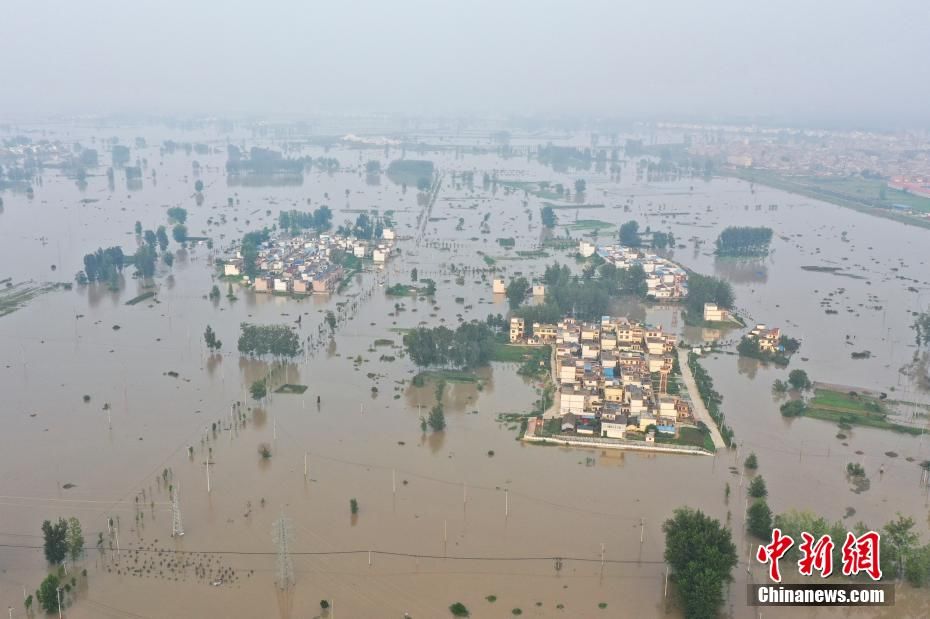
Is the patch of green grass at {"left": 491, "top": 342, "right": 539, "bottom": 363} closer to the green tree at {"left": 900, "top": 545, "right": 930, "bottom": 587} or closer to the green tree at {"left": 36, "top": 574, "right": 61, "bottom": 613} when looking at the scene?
the green tree at {"left": 900, "top": 545, "right": 930, "bottom": 587}

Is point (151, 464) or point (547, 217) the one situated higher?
point (547, 217)

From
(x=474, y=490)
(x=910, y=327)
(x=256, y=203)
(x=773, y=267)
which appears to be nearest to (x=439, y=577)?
(x=474, y=490)

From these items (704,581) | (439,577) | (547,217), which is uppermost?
(547,217)

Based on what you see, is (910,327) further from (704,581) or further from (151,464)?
(151,464)

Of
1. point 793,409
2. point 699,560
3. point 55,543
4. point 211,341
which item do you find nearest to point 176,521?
point 55,543

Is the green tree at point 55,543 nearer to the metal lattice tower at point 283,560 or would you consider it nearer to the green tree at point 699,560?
the metal lattice tower at point 283,560

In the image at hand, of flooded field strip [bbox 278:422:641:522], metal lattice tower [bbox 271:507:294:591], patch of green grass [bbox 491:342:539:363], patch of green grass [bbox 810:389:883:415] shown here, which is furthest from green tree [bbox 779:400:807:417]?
metal lattice tower [bbox 271:507:294:591]
